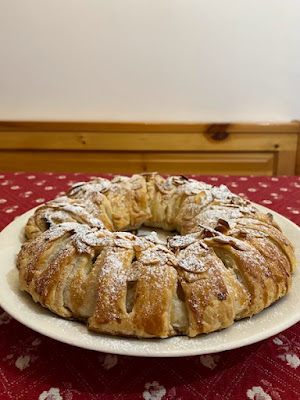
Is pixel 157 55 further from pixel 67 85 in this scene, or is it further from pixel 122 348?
pixel 122 348

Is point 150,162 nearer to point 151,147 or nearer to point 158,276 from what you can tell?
point 151,147

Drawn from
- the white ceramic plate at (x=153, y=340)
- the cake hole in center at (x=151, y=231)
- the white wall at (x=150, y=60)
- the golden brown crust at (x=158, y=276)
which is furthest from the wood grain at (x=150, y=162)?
the white ceramic plate at (x=153, y=340)

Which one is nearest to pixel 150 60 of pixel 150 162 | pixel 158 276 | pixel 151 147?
pixel 151 147

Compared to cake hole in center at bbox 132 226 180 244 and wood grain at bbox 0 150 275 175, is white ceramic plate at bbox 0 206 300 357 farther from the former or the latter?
wood grain at bbox 0 150 275 175

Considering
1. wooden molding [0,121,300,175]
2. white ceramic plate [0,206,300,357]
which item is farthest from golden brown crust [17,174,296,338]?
wooden molding [0,121,300,175]

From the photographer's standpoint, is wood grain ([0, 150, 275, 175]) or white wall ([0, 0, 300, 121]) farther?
wood grain ([0, 150, 275, 175])

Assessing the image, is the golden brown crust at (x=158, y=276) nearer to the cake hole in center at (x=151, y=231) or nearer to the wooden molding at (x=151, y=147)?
the cake hole in center at (x=151, y=231)
